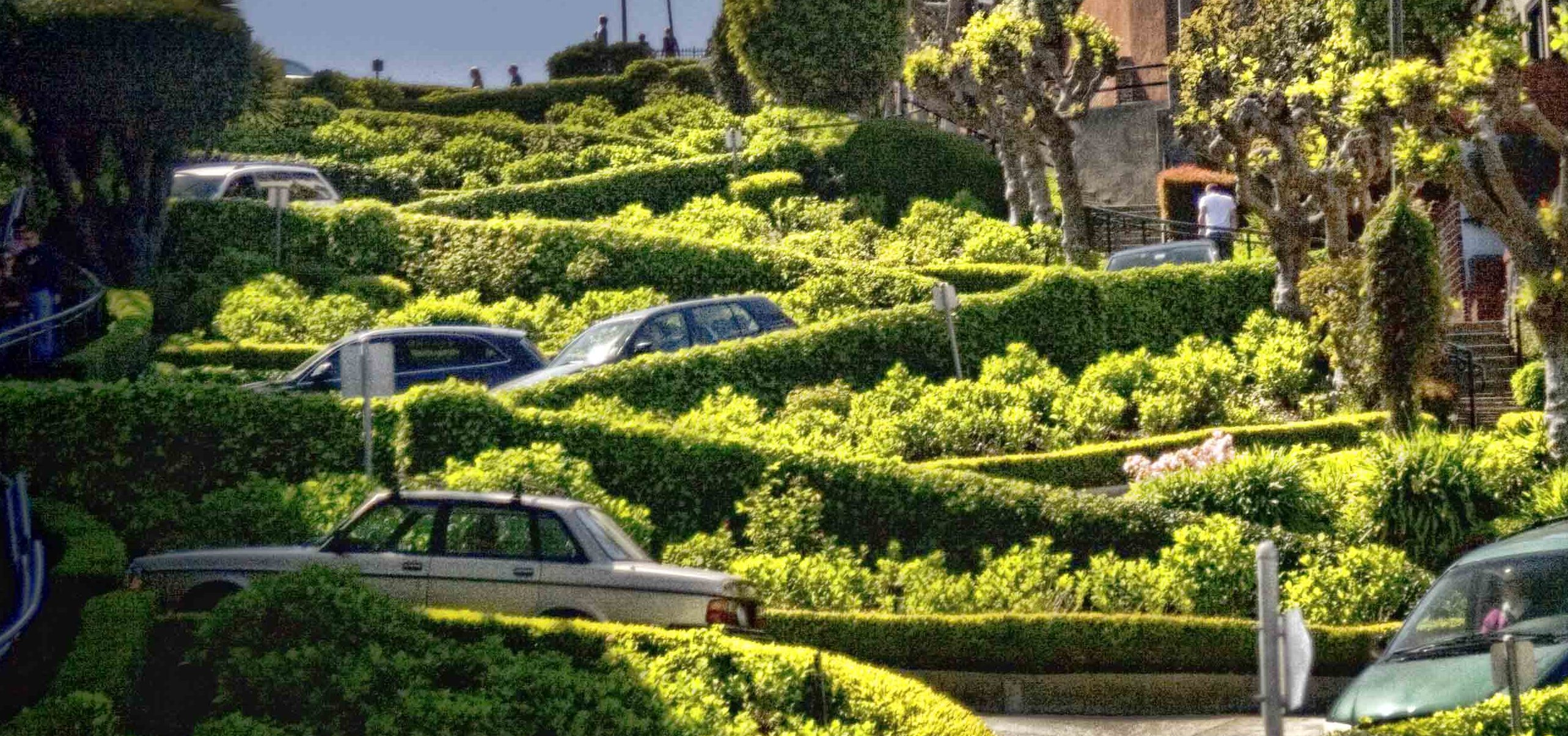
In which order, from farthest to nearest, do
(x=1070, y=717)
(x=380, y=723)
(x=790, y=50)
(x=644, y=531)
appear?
(x=790, y=50) < (x=644, y=531) < (x=1070, y=717) < (x=380, y=723)

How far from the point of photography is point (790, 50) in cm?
4609

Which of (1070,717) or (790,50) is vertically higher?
(790,50)

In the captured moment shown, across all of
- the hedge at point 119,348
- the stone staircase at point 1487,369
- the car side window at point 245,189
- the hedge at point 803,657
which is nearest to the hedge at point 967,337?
the stone staircase at point 1487,369

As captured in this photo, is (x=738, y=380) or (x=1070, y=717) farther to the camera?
(x=738, y=380)

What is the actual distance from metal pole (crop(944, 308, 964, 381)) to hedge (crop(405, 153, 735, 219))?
12.5m

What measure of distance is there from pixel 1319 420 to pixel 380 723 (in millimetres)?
15554

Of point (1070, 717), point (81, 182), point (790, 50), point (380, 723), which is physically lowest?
point (1070, 717)

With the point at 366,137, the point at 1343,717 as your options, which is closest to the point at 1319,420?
the point at 1343,717

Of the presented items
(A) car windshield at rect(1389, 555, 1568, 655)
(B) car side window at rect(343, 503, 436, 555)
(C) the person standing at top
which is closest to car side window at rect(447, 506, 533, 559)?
(B) car side window at rect(343, 503, 436, 555)

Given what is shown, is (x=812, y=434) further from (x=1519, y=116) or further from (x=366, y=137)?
(x=366, y=137)

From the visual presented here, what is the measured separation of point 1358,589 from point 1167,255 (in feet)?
52.7

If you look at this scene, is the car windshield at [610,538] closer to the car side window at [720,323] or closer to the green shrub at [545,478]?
the green shrub at [545,478]

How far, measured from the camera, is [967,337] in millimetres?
27094

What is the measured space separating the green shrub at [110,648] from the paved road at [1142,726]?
18.6ft
